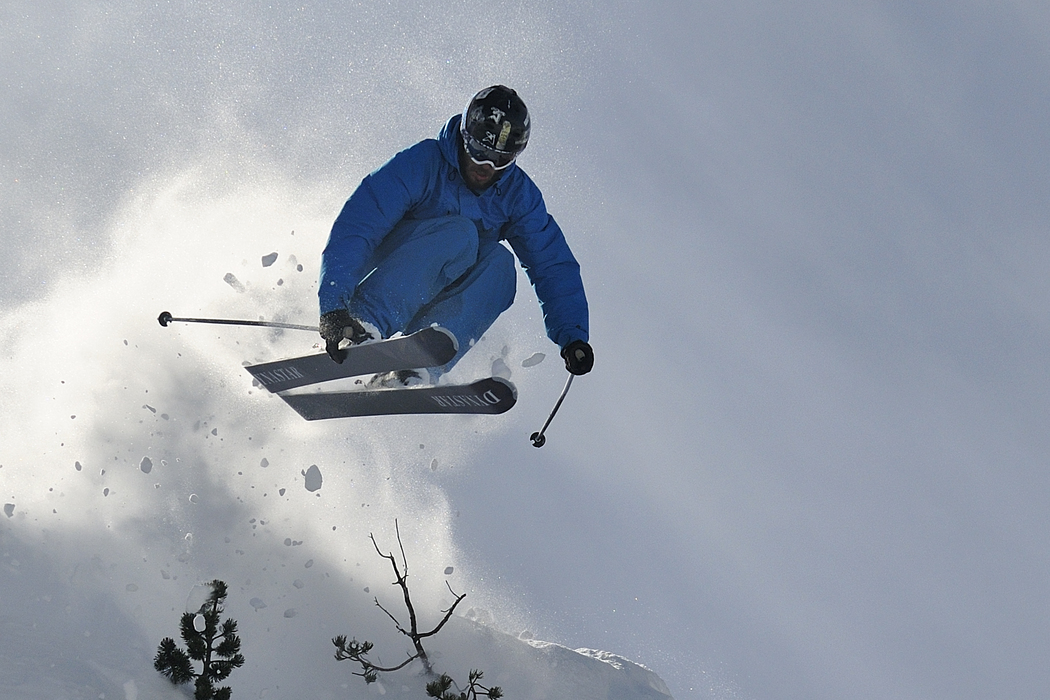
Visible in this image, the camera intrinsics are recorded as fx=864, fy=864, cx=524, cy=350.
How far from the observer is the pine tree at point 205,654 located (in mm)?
5672

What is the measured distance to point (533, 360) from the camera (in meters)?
6.24

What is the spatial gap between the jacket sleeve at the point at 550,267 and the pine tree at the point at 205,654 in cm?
308

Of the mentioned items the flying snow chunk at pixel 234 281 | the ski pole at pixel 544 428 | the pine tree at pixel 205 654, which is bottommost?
the pine tree at pixel 205 654

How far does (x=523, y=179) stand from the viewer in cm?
658

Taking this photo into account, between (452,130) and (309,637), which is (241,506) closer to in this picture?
(309,637)

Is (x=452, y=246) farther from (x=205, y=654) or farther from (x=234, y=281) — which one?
(x=234, y=281)

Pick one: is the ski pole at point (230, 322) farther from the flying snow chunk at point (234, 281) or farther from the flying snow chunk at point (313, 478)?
the flying snow chunk at point (313, 478)

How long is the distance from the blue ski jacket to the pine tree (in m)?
2.20

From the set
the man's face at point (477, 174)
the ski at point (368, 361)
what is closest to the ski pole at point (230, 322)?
the ski at point (368, 361)

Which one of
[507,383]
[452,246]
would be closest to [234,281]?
[452,246]

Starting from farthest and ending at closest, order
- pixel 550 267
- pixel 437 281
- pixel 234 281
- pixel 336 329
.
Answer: pixel 234 281 < pixel 550 267 < pixel 437 281 < pixel 336 329

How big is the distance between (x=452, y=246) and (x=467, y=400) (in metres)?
1.11

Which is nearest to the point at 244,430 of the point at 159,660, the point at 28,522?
the point at 28,522

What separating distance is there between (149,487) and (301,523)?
5.43 ft
